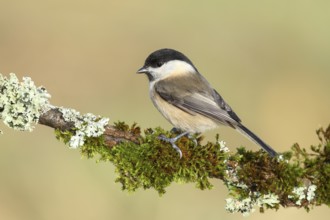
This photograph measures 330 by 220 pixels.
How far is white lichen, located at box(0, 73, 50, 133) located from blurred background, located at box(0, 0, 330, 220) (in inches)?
100

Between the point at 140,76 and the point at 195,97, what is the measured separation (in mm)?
6040

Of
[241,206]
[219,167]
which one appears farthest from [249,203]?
[219,167]

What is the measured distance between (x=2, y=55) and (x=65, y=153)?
348cm

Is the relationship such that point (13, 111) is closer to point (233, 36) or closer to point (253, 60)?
point (253, 60)

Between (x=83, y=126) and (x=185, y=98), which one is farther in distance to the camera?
(x=185, y=98)

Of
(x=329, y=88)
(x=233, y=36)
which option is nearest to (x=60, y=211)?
(x=329, y=88)

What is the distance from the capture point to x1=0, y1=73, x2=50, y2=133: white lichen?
13.0 feet

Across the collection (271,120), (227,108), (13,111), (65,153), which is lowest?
(13,111)

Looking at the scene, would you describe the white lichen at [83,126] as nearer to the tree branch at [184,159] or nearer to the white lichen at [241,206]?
the tree branch at [184,159]

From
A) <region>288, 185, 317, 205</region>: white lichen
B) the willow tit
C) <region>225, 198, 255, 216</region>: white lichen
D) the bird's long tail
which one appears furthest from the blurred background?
<region>288, 185, 317, 205</region>: white lichen

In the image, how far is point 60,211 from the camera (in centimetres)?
711

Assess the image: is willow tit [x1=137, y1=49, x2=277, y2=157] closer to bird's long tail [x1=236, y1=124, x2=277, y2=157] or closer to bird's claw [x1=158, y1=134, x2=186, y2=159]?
bird's long tail [x1=236, y1=124, x2=277, y2=157]

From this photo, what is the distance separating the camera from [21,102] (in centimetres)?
405

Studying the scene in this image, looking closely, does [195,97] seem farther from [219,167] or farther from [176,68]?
[219,167]
